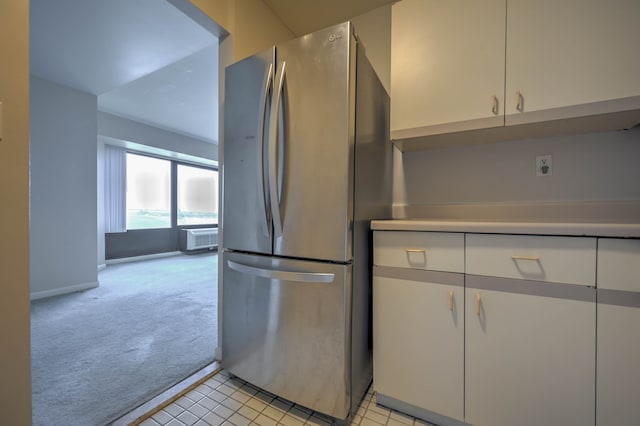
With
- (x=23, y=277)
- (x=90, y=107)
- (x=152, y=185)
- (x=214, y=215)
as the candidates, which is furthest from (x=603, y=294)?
(x=214, y=215)

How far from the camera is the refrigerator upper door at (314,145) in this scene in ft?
3.77

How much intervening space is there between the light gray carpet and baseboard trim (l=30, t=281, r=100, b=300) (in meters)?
0.12

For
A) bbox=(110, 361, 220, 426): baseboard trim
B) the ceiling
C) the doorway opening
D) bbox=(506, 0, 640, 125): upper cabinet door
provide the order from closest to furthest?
1. bbox=(506, 0, 640, 125): upper cabinet door
2. bbox=(110, 361, 220, 426): baseboard trim
3. the doorway opening
4. the ceiling

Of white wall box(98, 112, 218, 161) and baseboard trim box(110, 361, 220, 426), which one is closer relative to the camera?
baseboard trim box(110, 361, 220, 426)

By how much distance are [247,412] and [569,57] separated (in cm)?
225

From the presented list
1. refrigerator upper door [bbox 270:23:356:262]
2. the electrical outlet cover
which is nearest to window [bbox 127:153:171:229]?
refrigerator upper door [bbox 270:23:356:262]

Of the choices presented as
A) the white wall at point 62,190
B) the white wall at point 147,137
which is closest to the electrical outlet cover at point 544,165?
the white wall at point 62,190

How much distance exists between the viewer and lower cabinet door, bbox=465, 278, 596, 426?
0.94 meters

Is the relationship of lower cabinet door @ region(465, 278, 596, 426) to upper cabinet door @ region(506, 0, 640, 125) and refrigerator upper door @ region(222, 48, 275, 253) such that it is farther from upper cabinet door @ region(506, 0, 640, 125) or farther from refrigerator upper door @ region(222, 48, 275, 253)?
refrigerator upper door @ region(222, 48, 275, 253)

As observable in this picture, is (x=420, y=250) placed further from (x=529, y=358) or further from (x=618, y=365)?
(x=618, y=365)

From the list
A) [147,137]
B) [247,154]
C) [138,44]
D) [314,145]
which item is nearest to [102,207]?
[147,137]

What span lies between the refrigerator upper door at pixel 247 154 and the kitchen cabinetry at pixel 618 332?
1334mm

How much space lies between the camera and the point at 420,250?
120 cm

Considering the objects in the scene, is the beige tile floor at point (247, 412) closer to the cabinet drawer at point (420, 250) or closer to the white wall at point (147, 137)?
the cabinet drawer at point (420, 250)
